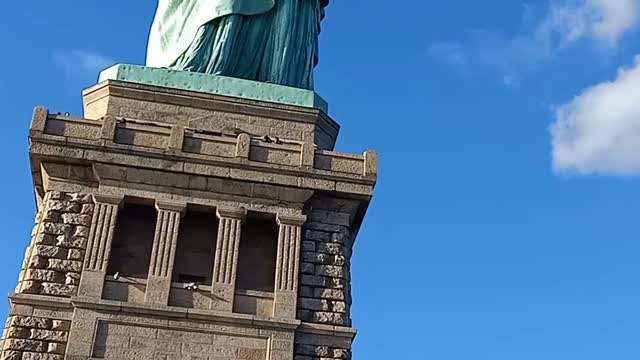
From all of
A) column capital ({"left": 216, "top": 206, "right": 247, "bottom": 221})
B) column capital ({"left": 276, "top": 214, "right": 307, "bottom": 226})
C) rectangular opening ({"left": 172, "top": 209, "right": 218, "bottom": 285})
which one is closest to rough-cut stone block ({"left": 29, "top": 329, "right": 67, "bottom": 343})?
rectangular opening ({"left": 172, "top": 209, "right": 218, "bottom": 285})

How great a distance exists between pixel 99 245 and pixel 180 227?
70.2 inches

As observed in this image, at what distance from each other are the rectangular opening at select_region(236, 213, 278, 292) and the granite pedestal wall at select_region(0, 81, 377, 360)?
14cm

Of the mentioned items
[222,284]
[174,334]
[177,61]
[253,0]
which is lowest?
[174,334]

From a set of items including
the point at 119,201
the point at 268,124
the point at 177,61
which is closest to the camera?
the point at 119,201

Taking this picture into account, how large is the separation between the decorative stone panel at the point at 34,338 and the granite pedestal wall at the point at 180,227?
0.02 meters

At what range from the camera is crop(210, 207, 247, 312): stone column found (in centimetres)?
1952

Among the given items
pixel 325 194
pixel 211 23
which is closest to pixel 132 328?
pixel 325 194

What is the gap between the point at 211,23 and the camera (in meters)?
24.2

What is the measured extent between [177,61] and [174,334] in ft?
26.3

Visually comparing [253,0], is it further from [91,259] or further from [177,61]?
[91,259]

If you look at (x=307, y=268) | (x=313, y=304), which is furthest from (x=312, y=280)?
(x=313, y=304)

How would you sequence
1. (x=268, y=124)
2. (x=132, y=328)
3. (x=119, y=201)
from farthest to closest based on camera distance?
(x=268, y=124) < (x=119, y=201) < (x=132, y=328)

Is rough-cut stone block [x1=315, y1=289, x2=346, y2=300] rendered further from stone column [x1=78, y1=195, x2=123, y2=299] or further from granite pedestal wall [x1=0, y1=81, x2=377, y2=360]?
stone column [x1=78, y1=195, x2=123, y2=299]

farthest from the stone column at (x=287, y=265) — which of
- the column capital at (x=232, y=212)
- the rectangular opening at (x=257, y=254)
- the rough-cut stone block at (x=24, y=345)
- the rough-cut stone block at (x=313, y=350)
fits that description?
the rough-cut stone block at (x=24, y=345)
